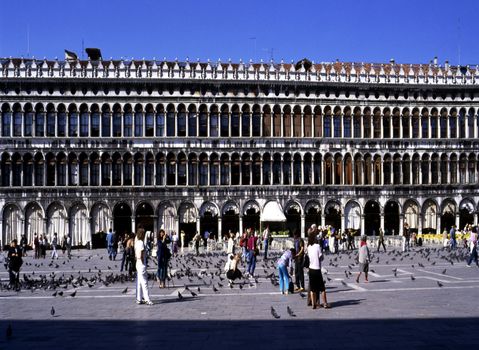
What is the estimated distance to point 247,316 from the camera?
16.3 m

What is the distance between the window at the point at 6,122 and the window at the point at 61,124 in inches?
156

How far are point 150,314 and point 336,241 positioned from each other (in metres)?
27.6

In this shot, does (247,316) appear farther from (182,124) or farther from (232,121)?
(232,121)

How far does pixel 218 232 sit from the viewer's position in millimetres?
58531

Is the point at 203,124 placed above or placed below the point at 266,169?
above

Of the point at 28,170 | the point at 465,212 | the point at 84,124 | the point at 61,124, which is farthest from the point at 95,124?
the point at 465,212

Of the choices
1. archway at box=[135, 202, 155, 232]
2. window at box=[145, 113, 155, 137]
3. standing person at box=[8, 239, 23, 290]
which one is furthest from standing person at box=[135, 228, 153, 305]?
window at box=[145, 113, 155, 137]

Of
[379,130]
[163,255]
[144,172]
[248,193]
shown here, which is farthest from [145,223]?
[163,255]

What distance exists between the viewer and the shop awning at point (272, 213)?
55.1 metres

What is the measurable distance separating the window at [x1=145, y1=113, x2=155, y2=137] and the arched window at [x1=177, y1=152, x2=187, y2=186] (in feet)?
10.4

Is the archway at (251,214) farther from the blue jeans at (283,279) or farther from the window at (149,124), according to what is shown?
the blue jeans at (283,279)

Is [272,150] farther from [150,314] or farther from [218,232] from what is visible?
[150,314]

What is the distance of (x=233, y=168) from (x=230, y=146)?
1943 millimetres

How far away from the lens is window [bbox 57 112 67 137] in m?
57.0
